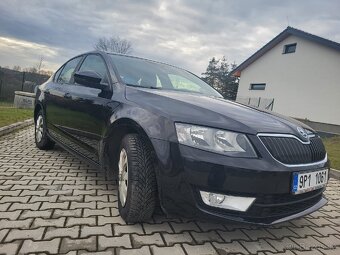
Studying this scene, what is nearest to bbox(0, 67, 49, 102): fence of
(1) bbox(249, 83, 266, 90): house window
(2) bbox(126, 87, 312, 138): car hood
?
(1) bbox(249, 83, 266, 90): house window

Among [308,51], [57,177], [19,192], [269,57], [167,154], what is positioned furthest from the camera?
[269,57]

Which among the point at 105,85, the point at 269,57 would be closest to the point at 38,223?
the point at 105,85

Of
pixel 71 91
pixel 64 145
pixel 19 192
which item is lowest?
pixel 19 192

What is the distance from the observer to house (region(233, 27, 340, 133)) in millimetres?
17172

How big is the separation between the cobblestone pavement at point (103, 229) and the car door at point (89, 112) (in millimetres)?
475

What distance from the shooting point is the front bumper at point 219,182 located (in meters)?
2.19

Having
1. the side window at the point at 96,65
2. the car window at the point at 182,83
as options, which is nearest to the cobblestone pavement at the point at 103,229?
the side window at the point at 96,65

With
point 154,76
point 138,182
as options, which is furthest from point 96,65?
point 138,182

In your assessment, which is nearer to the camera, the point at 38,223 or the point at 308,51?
the point at 38,223

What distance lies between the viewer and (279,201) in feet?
7.67

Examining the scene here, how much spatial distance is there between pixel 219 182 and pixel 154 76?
1747 mm

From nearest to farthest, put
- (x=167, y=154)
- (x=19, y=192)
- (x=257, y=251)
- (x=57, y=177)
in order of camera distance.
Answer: (x=167, y=154), (x=257, y=251), (x=19, y=192), (x=57, y=177)

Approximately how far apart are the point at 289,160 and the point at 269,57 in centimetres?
2107

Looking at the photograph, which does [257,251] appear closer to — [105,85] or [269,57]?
[105,85]
